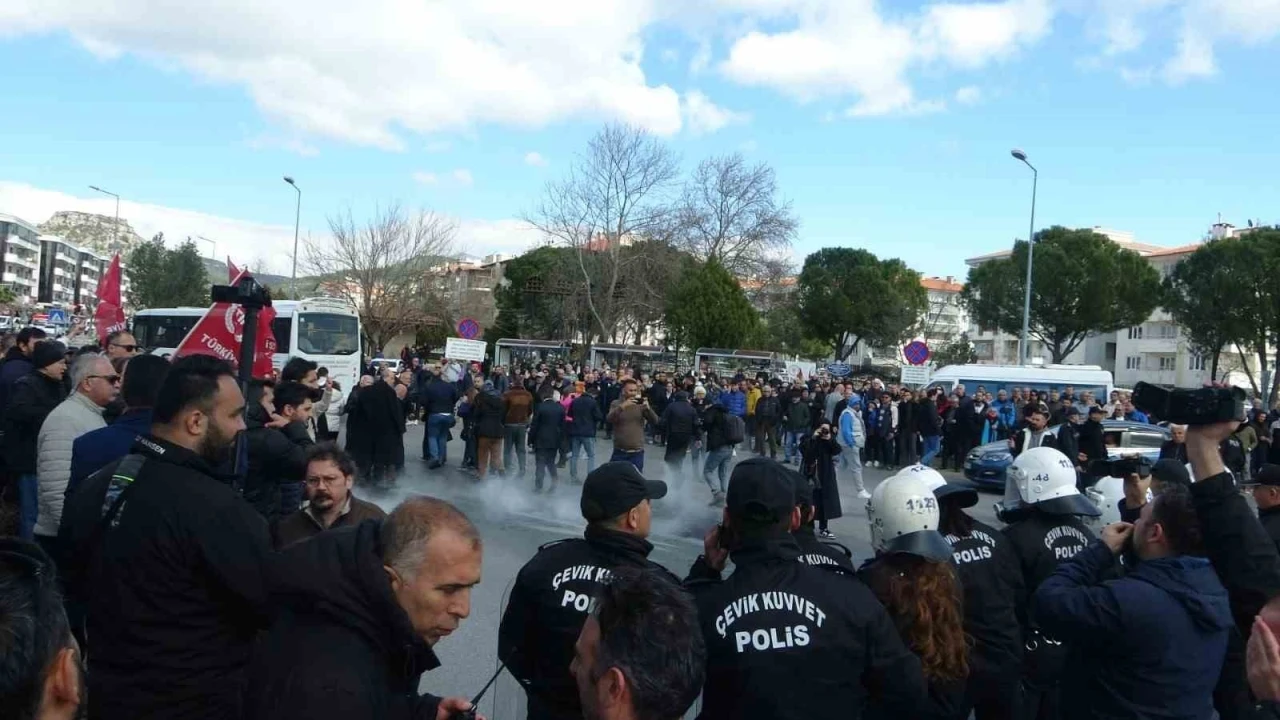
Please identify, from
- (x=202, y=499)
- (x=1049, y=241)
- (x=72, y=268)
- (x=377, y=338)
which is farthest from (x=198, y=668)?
(x=72, y=268)

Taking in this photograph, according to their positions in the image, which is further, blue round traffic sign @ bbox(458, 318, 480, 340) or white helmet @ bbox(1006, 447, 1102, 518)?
blue round traffic sign @ bbox(458, 318, 480, 340)

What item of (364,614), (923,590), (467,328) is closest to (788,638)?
(923,590)

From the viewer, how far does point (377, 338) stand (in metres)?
50.6

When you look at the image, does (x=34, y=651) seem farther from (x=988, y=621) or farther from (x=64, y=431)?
(x=64, y=431)

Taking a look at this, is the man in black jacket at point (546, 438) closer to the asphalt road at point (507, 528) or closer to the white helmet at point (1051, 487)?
the asphalt road at point (507, 528)

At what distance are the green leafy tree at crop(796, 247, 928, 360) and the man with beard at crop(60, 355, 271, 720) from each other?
6620 centimetres

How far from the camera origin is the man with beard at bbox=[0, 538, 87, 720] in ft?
5.61

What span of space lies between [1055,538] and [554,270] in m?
48.4

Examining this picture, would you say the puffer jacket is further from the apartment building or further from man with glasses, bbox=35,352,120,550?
the apartment building

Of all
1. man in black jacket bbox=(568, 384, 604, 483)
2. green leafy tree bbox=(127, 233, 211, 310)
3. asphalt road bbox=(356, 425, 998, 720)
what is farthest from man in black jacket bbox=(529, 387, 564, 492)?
green leafy tree bbox=(127, 233, 211, 310)

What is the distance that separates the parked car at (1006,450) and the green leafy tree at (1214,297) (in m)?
33.2

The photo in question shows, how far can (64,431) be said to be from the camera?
16.7 ft

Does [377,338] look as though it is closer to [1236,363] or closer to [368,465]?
[368,465]

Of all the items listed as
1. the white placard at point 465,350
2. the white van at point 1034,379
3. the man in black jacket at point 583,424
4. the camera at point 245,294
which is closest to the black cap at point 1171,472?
the camera at point 245,294
